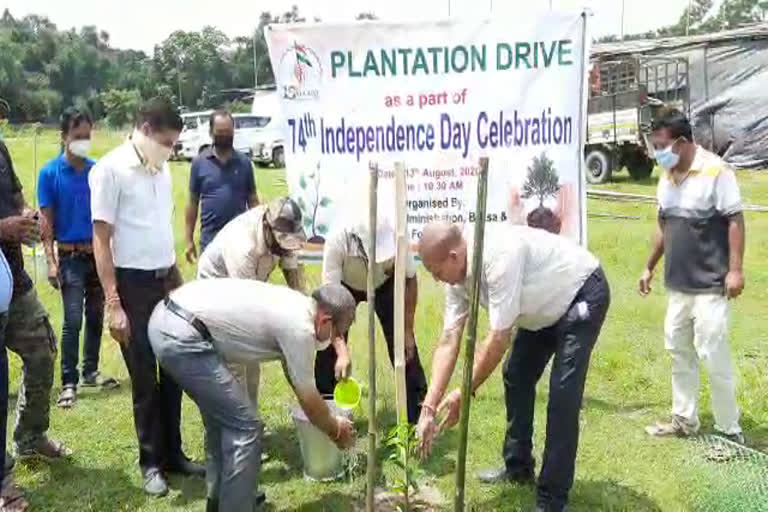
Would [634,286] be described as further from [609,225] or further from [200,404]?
[200,404]

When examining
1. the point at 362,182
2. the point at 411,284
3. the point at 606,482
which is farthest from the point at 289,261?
the point at 606,482

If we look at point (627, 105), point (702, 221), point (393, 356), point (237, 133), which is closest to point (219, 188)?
point (393, 356)

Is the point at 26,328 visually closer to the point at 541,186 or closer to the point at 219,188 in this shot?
the point at 219,188

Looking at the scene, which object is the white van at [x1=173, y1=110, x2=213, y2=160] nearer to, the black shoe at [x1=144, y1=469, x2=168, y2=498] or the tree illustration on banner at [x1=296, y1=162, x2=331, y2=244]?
the tree illustration on banner at [x1=296, y1=162, x2=331, y2=244]

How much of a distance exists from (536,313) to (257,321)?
1.24 metres

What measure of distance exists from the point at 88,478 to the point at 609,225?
8.94 m

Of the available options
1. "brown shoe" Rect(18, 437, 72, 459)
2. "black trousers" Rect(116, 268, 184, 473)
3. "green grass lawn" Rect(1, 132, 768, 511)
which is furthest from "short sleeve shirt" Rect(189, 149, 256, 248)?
"brown shoe" Rect(18, 437, 72, 459)

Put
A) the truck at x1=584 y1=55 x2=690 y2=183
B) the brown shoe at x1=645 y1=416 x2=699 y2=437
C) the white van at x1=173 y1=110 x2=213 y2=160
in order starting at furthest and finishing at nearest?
the white van at x1=173 y1=110 x2=213 y2=160 < the truck at x1=584 y1=55 x2=690 y2=183 < the brown shoe at x1=645 y1=416 x2=699 y2=437

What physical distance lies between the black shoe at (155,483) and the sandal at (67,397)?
4.79 ft

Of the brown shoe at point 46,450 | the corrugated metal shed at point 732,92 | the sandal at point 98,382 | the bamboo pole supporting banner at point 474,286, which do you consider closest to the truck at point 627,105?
the corrugated metal shed at point 732,92

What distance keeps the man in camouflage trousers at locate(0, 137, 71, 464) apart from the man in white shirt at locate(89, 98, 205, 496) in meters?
0.42

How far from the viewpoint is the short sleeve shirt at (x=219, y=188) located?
587 centimetres

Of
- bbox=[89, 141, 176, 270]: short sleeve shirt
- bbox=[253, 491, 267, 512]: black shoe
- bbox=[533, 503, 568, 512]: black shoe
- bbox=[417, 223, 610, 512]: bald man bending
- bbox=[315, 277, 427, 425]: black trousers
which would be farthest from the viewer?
bbox=[315, 277, 427, 425]: black trousers

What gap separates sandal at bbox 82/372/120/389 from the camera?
5.98 m
